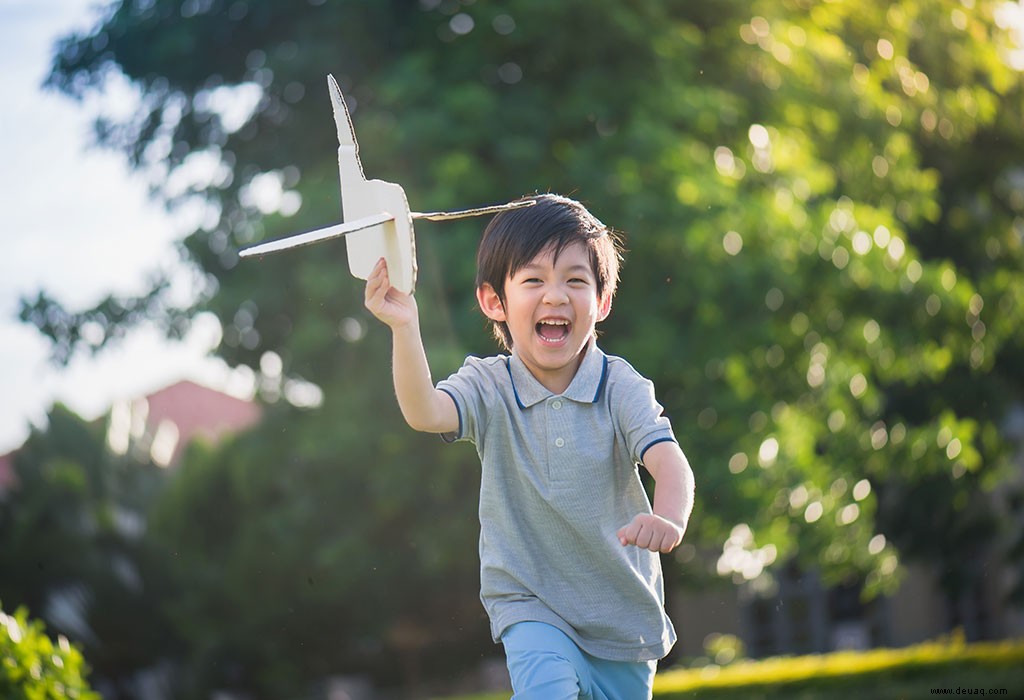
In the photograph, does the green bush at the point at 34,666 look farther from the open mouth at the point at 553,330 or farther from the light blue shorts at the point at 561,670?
the open mouth at the point at 553,330

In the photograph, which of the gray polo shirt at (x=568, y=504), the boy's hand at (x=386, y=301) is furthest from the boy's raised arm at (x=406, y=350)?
the gray polo shirt at (x=568, y=504)

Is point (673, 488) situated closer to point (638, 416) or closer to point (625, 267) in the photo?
point (638, 416)

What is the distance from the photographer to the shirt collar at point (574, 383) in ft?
11.2

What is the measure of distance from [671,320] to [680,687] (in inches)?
124

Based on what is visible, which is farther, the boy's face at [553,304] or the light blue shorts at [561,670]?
the boy's face at [553,304]

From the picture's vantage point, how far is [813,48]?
13547 mm

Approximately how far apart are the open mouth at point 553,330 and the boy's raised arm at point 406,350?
30cm

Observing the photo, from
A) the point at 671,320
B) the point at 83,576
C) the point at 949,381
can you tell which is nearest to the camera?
the point at 671,320

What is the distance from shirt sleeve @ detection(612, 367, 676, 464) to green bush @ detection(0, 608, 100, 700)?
2.41 metres

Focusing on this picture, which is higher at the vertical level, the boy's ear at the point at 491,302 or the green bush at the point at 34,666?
the boy's ear at the point at 491,302

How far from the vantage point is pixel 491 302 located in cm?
353

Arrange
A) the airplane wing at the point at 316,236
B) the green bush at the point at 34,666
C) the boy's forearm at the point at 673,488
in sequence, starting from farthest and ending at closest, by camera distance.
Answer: the green bush at the point at 34,666 < the boy's forearm at the point at 673,488 < the airplane wing at the point at 316,236

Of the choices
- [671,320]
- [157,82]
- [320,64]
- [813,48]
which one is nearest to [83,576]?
[157,82]

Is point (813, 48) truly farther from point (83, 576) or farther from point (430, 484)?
point (83, 576)
